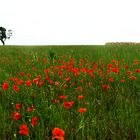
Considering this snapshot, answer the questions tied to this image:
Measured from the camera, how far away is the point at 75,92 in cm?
381

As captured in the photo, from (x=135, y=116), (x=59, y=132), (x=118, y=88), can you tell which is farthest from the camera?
(x=118, y=88)

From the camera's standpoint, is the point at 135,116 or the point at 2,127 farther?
the point at 135,116

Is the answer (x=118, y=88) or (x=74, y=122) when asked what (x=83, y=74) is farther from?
(x=74, y=122)

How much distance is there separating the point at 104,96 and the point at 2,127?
1529 mm

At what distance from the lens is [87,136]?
235 cm

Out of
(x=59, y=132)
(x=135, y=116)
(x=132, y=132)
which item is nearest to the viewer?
(x=59, y=132)

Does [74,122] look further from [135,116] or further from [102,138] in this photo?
[135,116]

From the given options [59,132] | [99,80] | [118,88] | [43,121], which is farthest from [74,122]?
[99,80]

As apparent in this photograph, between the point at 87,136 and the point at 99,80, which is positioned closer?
the point at 87,136

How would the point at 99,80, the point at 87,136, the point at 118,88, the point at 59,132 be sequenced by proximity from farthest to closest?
the point at 99,80, the point at 118,88, the point at 87,136, the point at 59,132

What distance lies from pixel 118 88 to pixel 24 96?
4.48 feet

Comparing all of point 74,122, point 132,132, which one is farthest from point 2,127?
point 132,132

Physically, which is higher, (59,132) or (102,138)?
(59,132)

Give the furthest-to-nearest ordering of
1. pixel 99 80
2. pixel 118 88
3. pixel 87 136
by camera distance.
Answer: pixel 99 80, pixel 118 88, pixel 87 136
